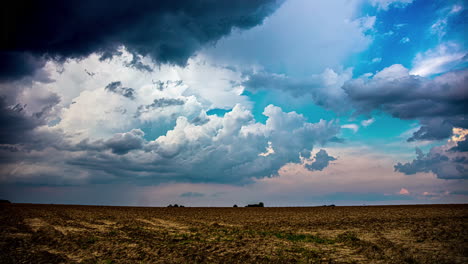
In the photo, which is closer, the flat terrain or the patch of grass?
the flat terrain

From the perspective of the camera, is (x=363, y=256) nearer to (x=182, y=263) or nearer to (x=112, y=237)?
(x=182, y=263)

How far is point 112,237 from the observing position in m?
25.9

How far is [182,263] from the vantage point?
1755 cm

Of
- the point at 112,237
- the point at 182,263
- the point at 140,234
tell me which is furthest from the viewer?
the point at 140,234

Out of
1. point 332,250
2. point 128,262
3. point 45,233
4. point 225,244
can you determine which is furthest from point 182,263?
point 45,233

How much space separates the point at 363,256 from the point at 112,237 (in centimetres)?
2016

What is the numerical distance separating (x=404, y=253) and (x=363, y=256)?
8.70ft

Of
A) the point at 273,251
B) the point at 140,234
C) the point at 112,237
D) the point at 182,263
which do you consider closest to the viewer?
the point at 182,263

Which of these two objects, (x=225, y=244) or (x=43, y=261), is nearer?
(x=43, y=261)

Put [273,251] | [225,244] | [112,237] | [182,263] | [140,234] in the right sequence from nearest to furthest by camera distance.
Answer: [182,263] → [273,251] → [225,244] → [112,237] → [140,234]

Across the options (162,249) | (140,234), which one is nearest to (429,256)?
(162,249)

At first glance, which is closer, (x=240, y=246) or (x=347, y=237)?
(x=240, y=246)

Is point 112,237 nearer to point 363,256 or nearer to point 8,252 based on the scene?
point 8,252

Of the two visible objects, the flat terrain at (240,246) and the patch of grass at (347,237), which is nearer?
the flat terrain at (240,246)
